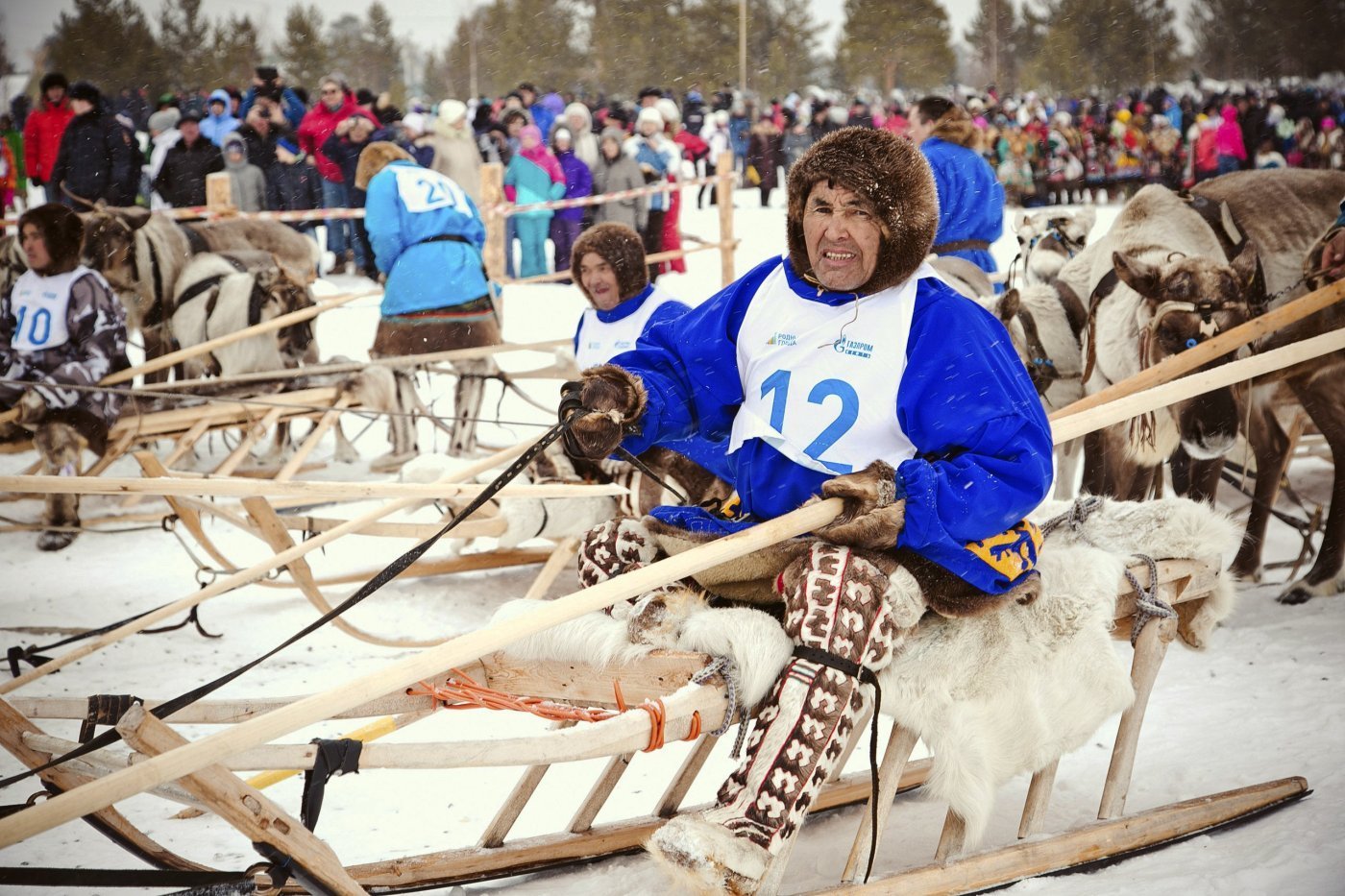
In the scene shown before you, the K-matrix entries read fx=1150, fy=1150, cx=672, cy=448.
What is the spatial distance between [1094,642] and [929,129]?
3558mm

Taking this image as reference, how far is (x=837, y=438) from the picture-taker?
2.46 metres

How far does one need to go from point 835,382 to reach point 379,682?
3.78ft

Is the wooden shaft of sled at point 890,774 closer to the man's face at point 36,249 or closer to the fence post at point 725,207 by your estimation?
the man's face at point 36,249

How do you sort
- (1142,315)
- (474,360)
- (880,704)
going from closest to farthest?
(880,704), (1142,315), (474,360)

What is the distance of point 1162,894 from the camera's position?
2.48 m

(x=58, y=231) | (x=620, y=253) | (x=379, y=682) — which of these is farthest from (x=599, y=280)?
(x=58, y=231)

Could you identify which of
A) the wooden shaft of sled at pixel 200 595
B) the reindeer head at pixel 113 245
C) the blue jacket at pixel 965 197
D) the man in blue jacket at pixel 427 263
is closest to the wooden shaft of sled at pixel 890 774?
the wooden shaft of sled at pixel 200 595

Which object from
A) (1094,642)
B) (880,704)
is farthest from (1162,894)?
(880,704)

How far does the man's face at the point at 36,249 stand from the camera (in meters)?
5.80

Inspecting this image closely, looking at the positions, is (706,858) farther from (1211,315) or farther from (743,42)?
(743,42)

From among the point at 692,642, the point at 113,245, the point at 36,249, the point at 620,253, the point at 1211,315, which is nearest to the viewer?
the point at 692,642

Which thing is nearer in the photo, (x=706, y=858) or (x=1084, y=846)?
(x=706, y=858)

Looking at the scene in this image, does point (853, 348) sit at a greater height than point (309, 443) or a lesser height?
greater

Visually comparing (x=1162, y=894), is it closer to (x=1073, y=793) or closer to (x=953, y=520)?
(x=1073, y=793)
